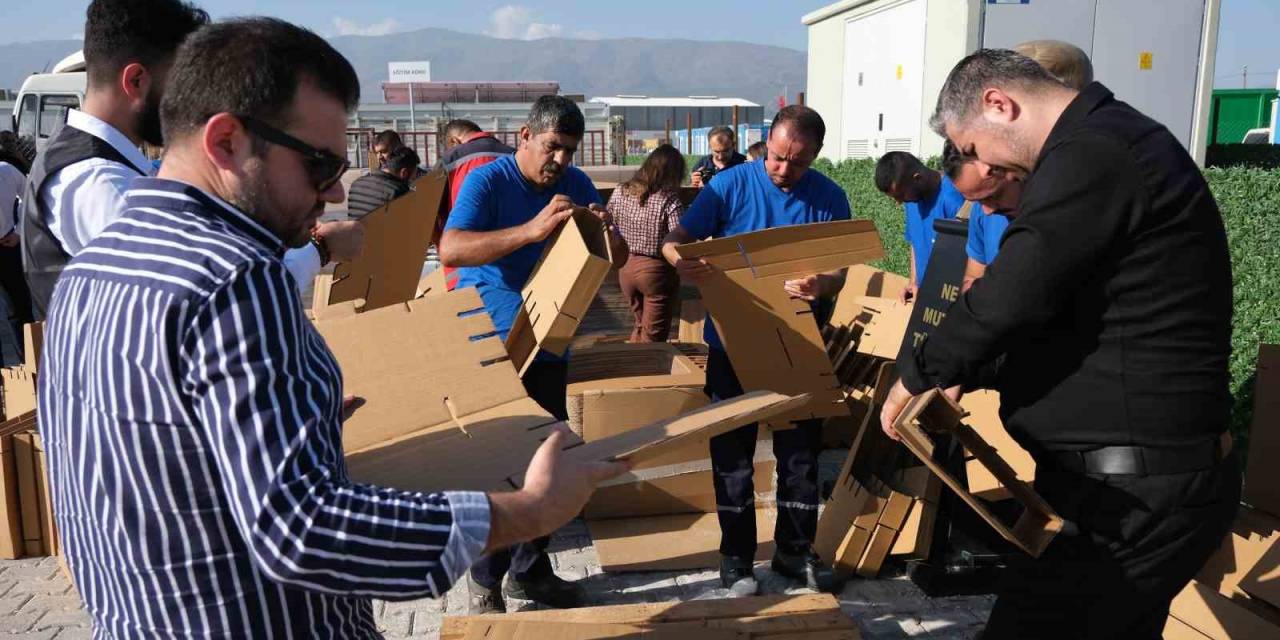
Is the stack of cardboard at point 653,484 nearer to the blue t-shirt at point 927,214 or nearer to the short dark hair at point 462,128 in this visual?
the blue t-shirt at point 927,214

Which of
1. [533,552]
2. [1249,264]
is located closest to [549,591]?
[533,552]

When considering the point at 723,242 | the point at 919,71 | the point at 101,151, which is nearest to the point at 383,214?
the point at 101,151

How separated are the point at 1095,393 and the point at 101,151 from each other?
247cm

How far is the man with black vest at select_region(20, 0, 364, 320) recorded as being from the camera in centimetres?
232

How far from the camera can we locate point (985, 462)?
2.04 metres

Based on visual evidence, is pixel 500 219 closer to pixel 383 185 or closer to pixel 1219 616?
pixel 1219 616

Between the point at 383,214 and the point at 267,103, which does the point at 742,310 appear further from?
the point at 267,103

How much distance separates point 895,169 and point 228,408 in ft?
15.3

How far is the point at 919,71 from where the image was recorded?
9.16m

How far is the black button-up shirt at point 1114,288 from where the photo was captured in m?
1.81

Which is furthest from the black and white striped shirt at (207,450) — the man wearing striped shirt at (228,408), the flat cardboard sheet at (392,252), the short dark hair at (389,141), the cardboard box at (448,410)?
the short dark hair at (389,141)

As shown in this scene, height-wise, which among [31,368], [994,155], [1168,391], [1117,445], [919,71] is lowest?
[31,368]

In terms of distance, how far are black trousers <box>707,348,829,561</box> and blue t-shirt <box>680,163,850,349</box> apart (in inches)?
14.0

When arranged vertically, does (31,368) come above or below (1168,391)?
below
